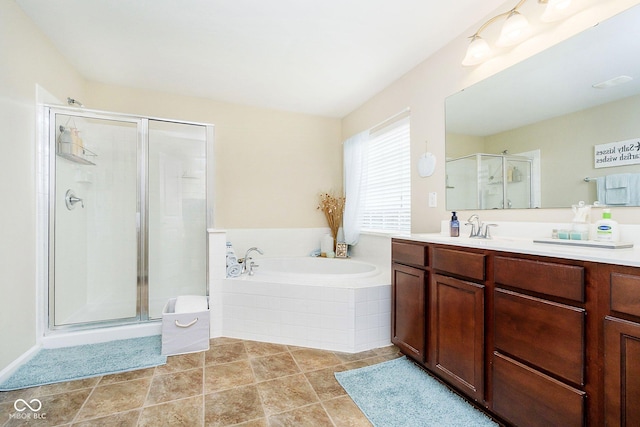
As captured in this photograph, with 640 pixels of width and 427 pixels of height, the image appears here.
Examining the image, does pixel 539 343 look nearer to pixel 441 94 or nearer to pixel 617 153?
pixel 617 153

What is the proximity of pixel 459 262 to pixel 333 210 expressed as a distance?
2.31 m

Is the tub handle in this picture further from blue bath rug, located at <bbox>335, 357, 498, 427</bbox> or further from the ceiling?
the ceiling

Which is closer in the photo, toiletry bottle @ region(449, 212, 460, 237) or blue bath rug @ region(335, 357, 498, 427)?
blue bath rug @ region(335, 357, 498, 427)

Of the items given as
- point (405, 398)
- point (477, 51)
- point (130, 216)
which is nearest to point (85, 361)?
point (130, 216)

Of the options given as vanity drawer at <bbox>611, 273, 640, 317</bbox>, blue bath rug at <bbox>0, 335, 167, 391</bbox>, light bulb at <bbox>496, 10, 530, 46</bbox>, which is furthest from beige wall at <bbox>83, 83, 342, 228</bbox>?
vanity drawer at <bbox>611, 273, 640, 317</bbox>

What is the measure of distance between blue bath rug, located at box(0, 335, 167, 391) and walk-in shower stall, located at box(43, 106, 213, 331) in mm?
267

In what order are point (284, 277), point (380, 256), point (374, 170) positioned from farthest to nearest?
point (374, 170) < point (380, 256) < point (284, 277)

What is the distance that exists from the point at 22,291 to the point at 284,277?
1852 millimetres

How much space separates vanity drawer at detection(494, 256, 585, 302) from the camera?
3.60 ft

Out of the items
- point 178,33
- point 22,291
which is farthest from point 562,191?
point 22,291

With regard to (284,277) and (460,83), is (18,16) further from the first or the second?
(460,83)

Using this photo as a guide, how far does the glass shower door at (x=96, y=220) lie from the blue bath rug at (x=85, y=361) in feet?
1.02

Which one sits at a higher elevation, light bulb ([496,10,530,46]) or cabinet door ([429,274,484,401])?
light bulb ([496,10,530,46])

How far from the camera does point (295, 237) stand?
3.72 metres
